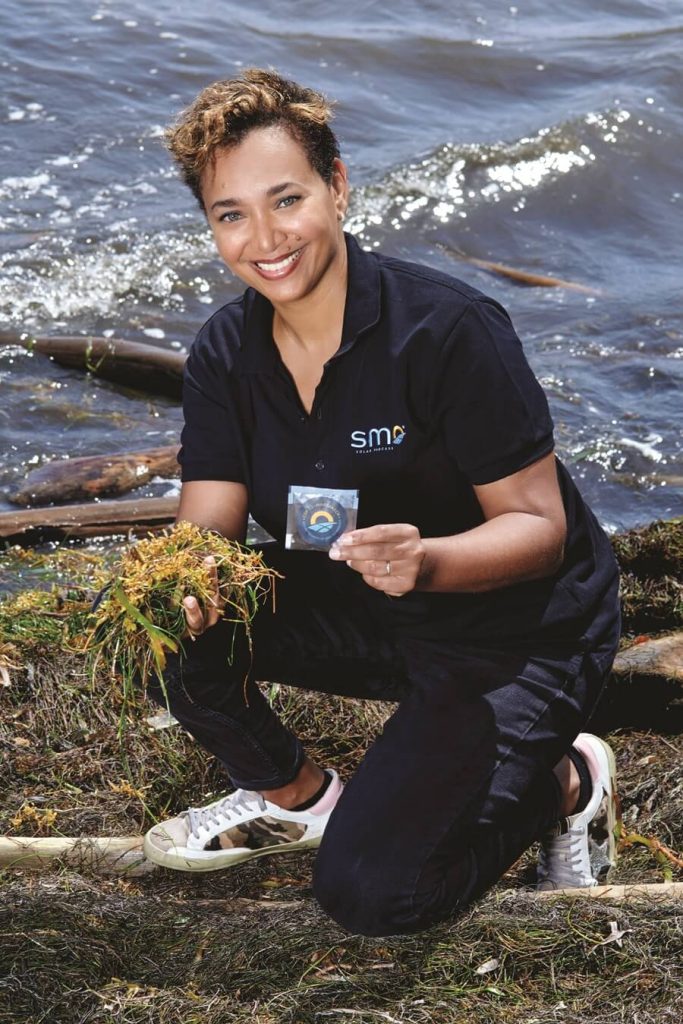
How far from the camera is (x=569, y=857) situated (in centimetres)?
361

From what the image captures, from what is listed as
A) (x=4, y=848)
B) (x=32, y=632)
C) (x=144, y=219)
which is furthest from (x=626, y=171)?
Result: (x=4, y=848)

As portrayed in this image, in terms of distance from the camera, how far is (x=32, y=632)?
4496mm

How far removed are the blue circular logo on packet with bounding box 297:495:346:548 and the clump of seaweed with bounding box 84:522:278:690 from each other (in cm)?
17

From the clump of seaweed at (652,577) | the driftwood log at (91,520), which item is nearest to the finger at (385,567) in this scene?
the clump of seaweed at (652,577)

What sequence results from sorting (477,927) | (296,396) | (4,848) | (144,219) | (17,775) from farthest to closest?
(144,219) → (17,775) → (4,848) → (296,396) → (477,927)

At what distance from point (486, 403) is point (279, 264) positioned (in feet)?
2.10

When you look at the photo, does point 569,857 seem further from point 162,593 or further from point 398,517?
point 162,593

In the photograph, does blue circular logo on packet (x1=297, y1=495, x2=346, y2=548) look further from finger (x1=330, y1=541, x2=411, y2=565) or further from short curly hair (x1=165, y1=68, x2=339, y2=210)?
short curly hair (x1=165, y1=68, x2=339, y2=210)

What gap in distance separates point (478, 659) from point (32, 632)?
1.77 metres

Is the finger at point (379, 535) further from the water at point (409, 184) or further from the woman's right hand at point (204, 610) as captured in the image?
the water at point (409, 184)

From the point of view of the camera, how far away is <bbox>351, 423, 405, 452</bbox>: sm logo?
11.0 feet

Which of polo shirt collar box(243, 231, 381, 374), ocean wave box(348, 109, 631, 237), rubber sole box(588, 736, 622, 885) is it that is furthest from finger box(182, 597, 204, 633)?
ocean wave box(348, 109, 631, 237)

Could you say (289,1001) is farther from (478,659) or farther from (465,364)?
(465,364)

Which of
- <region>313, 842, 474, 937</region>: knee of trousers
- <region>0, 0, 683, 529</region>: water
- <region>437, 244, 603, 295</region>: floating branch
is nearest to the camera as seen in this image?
<region>313, 842, 474, 937</region>: knee of trousers
